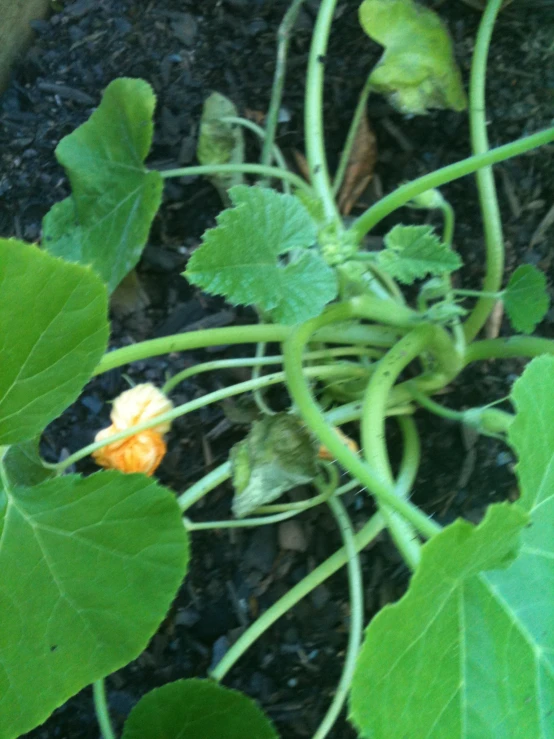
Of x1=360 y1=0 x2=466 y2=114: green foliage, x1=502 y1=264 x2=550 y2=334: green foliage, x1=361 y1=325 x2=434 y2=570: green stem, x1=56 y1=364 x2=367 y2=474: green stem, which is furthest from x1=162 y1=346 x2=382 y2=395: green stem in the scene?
x1=360 y1=0 x2=466 y2=114: green foliage

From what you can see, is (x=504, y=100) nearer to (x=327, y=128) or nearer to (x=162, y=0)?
(x=327, y=128)

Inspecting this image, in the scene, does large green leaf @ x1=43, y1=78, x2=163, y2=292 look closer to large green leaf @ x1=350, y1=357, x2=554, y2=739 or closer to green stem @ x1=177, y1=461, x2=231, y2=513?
green stem @ x1=177, y1=461, x2=231, y2=513

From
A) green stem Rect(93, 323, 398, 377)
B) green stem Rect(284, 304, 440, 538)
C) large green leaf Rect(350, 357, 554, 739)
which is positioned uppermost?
green stem Rect(93, 323, 398, 377)

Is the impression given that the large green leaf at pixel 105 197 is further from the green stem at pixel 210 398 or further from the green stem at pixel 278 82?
the green stem at pixel 210 398

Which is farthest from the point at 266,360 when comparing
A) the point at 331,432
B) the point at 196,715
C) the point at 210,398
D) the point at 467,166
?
the point at 196,715

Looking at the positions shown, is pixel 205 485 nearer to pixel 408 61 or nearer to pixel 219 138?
pixel 219 138

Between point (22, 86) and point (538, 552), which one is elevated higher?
point (22, 86)

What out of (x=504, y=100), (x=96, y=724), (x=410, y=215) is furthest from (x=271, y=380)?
(x=504, y=100)
